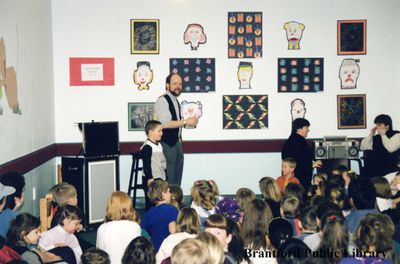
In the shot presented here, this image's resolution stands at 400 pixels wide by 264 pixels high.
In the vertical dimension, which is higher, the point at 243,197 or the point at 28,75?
the point at 28,75

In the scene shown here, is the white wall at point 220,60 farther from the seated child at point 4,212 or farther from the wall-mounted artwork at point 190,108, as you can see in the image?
the seated child at point 4,212

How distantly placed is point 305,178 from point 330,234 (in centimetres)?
413

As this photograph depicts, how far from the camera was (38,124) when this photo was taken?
25.5ft

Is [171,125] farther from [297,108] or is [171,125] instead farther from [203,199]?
[297,108]

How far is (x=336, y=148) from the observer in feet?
28.5

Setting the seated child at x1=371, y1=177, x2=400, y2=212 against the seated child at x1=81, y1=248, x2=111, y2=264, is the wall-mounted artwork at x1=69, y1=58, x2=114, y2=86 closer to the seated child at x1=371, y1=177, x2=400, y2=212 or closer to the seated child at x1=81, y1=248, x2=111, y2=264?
the seated child at x1=371, y1=177, x2=400, y2=212

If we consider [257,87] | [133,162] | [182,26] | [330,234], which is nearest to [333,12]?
[257,87]

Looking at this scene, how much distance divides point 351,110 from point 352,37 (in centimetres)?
107

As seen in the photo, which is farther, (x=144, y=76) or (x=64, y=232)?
(x=144, y=76)

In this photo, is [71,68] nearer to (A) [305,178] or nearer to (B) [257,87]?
(B) [257,87]

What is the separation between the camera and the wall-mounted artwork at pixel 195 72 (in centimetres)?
901

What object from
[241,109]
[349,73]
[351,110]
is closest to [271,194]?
[241,109]

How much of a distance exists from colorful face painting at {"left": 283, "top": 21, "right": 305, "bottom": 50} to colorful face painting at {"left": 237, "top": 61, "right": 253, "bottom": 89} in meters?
0.68

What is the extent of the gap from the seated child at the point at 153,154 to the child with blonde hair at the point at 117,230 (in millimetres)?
2027
